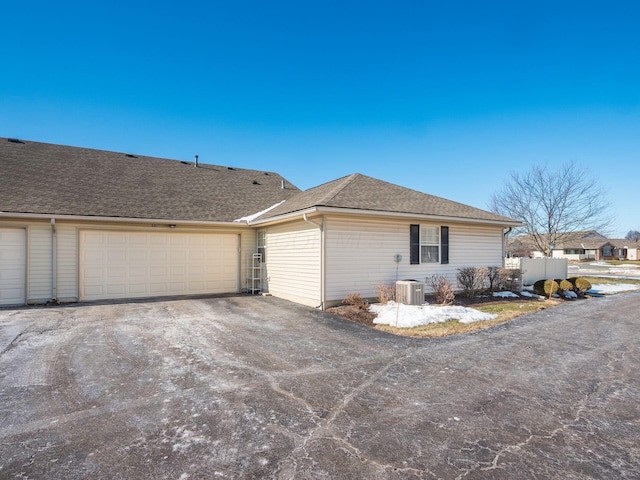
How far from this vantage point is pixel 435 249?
11.5 m

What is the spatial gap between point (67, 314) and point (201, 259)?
4.56 m

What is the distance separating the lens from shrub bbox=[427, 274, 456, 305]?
9.71 m

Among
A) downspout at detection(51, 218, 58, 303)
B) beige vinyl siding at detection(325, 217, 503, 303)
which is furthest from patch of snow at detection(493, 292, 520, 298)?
downspout at detection(51, 218, 58, 303)

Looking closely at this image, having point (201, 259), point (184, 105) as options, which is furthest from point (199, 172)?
point (201, 259)

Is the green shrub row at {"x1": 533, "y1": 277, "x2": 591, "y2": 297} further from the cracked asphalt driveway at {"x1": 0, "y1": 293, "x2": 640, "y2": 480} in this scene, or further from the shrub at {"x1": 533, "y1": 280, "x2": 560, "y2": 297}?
the cracked asphalt driveway at {"x1": 0, "y1": 293, "x2": 640, "y2": 480}

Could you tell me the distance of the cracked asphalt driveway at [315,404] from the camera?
261 centimetres

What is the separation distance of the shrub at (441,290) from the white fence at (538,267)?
15.9 feet

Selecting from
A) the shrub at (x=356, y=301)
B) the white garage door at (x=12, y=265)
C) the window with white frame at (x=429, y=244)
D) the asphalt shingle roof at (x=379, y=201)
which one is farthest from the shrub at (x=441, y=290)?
the white garage door at (x=12, y=265)

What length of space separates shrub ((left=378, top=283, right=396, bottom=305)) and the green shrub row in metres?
5.91

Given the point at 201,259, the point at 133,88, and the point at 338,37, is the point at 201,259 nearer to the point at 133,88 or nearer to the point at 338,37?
the point at 133,88

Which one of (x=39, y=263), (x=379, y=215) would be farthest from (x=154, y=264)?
(x=379, y=215)

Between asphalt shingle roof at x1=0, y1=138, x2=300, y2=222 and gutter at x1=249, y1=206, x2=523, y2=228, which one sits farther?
asphalt shingle roof at x1=0, y1=138, x2=300, y2=222

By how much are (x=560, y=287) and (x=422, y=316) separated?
25.2ft

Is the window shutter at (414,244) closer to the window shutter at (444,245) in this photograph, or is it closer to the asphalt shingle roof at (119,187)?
the window shutter at (444,245)
